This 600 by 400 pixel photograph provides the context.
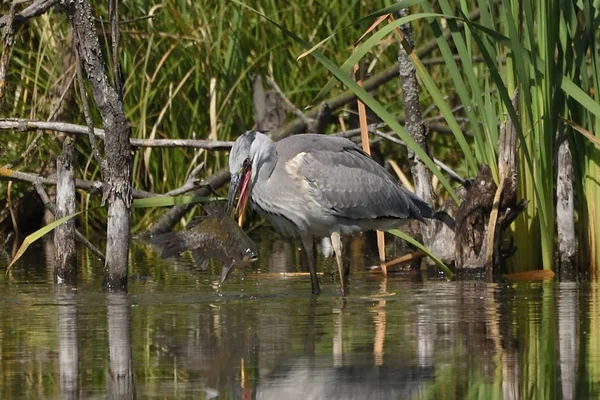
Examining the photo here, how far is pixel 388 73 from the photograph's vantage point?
415 inches

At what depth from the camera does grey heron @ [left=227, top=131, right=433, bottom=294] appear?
7.83 meters

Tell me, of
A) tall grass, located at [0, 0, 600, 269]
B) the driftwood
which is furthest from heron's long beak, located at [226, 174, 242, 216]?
tall grass, located at [0, 0, 600, 269]

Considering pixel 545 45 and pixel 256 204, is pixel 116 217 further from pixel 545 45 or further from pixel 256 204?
pixel 545 45

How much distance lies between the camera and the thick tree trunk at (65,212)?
8461 millimetres

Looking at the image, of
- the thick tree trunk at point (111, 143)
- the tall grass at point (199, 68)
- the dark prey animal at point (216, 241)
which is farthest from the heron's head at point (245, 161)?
the tall grass at point (199, 68)

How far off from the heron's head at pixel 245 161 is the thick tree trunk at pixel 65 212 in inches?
50.6

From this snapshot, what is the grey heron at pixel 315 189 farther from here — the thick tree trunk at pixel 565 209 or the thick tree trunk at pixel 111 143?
the thick tree trunk at pixel 565 209

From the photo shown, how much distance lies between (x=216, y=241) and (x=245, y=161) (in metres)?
0.50

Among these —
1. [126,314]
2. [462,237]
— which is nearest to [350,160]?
[462,237]

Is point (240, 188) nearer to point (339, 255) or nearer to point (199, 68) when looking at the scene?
point (339, 255)

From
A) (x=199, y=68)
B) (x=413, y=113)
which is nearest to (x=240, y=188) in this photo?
(x=413, y=113)

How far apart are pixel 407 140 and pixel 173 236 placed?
1.52 metres

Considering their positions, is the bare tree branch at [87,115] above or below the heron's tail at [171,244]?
above

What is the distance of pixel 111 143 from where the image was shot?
7.29 m
